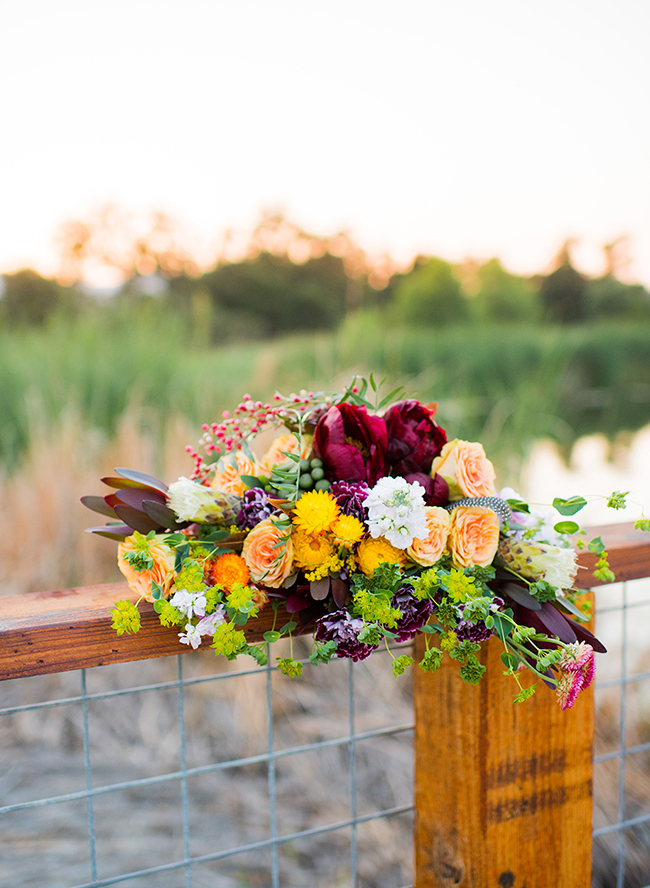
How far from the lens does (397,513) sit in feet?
1.81

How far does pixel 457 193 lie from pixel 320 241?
45.7 inches

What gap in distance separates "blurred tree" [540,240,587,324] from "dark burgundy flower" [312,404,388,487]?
186 inches

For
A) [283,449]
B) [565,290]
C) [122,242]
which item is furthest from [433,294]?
[283,449]

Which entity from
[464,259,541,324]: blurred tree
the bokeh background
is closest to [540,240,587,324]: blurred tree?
the bokeh background

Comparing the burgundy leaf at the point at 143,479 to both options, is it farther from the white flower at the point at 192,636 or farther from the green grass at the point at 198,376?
the green grass at the point at 198,376

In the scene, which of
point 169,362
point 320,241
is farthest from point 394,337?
point 320,241

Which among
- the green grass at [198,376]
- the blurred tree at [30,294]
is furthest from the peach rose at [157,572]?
the blurred tree at [30,294]

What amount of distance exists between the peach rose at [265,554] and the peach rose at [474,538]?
0.16 meters

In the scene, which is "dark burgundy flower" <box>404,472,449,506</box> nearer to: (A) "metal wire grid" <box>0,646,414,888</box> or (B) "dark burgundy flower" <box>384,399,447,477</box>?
(B) "dark burgundy flower" <box>384,399,447,477</box>

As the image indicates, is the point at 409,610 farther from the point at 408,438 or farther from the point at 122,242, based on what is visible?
the point at 122,242

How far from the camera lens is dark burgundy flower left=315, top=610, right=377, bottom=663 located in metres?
0.54

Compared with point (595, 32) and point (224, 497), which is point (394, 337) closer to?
point (224, 497)

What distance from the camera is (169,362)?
2.77m

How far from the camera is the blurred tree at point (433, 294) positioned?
15.2ft
